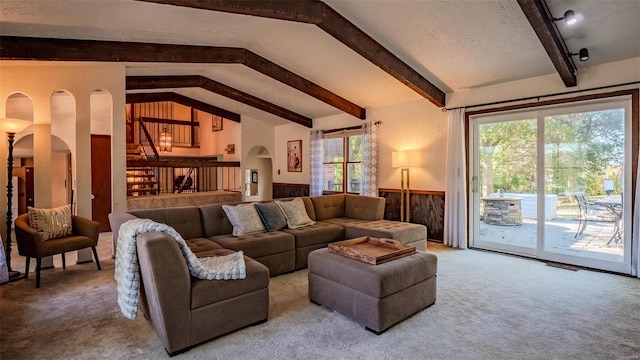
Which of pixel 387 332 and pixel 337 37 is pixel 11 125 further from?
pixel 387 332

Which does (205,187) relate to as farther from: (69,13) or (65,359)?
(65,359)

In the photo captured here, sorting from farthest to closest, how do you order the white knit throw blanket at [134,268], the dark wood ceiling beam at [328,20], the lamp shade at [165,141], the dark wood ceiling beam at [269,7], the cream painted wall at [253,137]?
the lamp shade at [165,141] < the cream painted wall at [253,137] < the dark wood ceiling beam at [328,20] < the dark wood ceiling beam at [269,7] < the white knit throw blanket at [134,268]

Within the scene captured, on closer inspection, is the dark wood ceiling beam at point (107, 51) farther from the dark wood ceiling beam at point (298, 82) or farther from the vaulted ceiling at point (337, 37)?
the dark wood ceiling beam at point (298, 82)

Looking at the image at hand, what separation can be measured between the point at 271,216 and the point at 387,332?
2.19 metres

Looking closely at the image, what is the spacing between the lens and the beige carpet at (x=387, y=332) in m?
2.23

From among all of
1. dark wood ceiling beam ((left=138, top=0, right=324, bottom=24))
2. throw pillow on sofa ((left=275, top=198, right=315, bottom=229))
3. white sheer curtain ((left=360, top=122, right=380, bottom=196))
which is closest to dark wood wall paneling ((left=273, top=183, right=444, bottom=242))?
white sheer curtain ((left=360, top=122, right=380, bottom=196))

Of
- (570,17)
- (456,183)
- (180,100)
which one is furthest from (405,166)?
(180,100)

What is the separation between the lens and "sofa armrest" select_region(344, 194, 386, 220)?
5105 millimetres

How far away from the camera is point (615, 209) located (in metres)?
3.96

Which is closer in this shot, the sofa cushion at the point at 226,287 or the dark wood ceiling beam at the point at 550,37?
the sofa cushion at the point at 226,287

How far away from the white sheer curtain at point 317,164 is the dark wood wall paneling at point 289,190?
0.45 m

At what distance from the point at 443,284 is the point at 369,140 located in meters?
3.42

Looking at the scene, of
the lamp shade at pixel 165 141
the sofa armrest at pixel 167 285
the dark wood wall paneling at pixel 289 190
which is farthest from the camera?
the lamp shade at pixel 165 141

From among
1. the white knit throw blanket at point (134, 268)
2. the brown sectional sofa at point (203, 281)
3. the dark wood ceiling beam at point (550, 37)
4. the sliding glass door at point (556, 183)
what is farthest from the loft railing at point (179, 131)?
the dark wood ceiling beam at point (550, 37)
